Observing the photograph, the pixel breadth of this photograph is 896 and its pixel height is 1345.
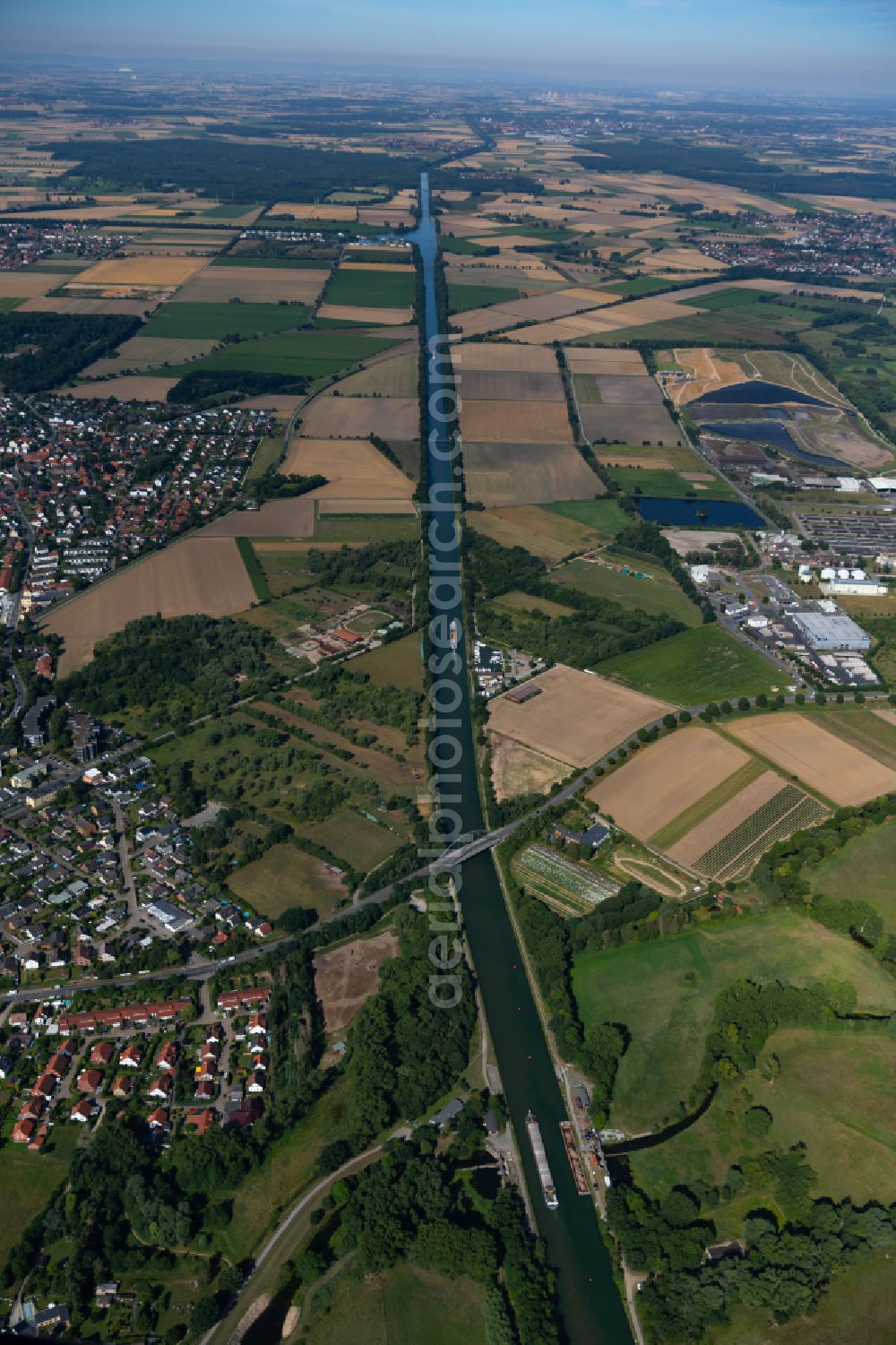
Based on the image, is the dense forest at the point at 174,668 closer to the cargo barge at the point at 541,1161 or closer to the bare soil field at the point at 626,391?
the cargo barge at the point at 541,1161

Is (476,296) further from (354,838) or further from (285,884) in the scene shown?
(285,884)

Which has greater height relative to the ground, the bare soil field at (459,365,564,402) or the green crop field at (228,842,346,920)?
the bare soil field at (459,365,564,402)

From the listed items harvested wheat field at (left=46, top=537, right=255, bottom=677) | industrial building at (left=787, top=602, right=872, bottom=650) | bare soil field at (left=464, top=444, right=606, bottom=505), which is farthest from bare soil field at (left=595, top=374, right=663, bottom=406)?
harvested wheat field at (left=46, top=537, right=255, bottom=677)

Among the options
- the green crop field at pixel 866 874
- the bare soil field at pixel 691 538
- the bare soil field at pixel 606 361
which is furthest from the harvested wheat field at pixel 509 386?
the green crop field at pixel 866 874

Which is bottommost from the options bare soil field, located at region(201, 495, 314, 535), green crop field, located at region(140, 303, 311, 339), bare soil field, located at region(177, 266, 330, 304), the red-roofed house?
the red-roofed house

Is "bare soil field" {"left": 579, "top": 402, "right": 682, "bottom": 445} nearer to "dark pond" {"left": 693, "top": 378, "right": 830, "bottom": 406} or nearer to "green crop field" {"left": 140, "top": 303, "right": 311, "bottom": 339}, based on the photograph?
"dark pond" {"left": 693, "top": 378, "right": 830, "bottom": 406}

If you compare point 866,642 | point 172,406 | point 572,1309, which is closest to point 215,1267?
point 572,1309
